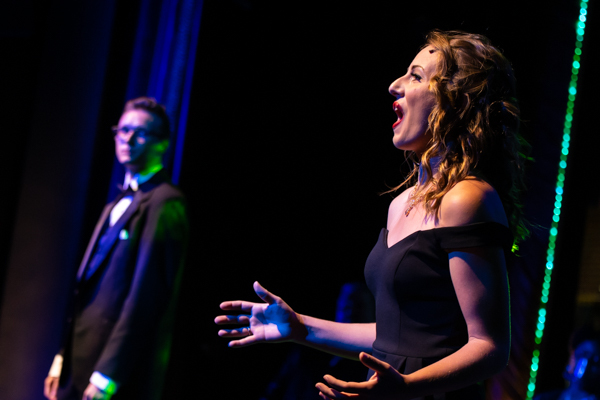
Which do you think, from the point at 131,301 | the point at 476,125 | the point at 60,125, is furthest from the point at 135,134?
the point at 476,125

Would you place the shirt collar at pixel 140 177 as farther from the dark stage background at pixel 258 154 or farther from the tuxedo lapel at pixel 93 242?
the dark stage background at pixel 258 154

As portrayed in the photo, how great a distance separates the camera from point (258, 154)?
403cm

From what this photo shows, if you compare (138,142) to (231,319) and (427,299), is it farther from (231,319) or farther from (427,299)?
(427,299)

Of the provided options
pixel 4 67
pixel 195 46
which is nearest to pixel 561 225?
pixel 195 46

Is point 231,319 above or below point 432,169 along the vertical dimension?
below

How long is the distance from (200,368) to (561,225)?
2759 millimetres

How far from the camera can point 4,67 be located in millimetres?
3490

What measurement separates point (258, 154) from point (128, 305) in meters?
1.86

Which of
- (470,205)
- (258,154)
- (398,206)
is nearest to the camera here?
(470,205)

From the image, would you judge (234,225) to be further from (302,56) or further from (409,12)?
(409,12)

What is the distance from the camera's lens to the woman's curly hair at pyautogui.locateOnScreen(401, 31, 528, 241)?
1.31 metres

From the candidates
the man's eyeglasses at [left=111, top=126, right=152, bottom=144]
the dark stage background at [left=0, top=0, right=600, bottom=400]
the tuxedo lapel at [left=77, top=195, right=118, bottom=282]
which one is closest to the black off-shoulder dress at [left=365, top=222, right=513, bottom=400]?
the tuxedo lapel at [left=77, top=195, right=118, bottom=282]

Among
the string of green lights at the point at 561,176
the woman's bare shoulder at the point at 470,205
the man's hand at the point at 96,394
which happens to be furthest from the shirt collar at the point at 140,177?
the string of green lights at the point at 561,176

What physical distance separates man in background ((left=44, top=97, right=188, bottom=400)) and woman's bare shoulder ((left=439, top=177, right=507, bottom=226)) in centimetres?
160
